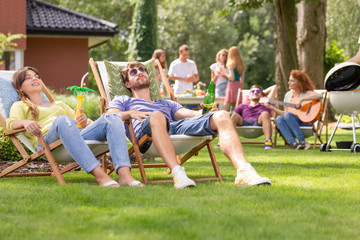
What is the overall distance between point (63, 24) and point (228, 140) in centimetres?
1468

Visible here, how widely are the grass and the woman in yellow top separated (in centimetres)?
21

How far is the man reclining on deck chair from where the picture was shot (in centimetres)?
432

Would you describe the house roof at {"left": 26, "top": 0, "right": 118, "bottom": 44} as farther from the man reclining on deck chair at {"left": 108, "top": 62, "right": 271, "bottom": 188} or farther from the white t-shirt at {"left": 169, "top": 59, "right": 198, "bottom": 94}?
the man reclining on deck chair at {"left": 108, "top": 62, "right": 271, "bottom": 188}

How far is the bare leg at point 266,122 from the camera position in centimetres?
893

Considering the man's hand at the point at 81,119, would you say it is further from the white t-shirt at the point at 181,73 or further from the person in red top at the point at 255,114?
the white t-shirt at the point at 181,73

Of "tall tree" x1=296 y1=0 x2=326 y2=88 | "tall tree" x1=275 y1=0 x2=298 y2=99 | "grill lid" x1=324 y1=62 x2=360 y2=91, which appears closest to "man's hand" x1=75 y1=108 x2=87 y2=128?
"grill lid" x1=324 y1=62 x2=360 y2=91

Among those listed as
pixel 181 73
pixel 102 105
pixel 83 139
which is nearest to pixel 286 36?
pixel 181 73

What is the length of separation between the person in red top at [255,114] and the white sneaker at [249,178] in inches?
181

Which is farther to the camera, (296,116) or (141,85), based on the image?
(296,116)

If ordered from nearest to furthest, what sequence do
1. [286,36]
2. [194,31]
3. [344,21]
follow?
1. [286,36]
2. [344,21]
3. [194,31]

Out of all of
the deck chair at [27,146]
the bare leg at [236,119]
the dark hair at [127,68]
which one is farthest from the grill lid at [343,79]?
the deck chair at [27,146]

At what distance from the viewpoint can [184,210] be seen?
3256 mm

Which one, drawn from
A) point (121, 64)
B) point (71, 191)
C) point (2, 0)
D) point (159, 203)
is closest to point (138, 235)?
point (159, 203)

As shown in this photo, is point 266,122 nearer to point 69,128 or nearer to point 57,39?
point 69,128
